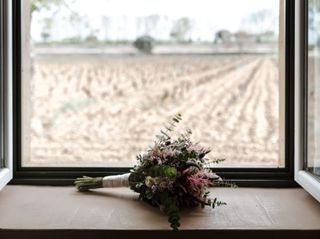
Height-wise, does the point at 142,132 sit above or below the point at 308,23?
below

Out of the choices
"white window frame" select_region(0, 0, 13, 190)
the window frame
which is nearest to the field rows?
the window frame

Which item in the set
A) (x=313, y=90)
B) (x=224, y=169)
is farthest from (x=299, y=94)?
(x=224, y=169)

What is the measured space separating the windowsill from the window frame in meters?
0.07

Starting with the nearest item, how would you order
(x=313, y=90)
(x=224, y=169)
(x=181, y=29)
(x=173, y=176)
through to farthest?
(x=173, y=176) < (x=313, y=90) < (x=224, y=169) < (x=181, y=29)

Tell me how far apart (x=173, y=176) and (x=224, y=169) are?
436 millimetres

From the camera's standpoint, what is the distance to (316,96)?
157 cm

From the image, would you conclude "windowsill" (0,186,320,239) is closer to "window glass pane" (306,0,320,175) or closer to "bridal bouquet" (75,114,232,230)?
"bridal bouquet" (75,114,232,230)

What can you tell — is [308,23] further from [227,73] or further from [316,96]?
[227,73]

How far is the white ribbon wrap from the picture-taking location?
163cm

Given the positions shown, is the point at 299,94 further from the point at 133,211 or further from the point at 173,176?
the point at 133,211

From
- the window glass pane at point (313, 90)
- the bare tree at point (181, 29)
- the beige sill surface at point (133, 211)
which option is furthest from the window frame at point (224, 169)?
the bare tree at point (181, 29)

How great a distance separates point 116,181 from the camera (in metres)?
1.65

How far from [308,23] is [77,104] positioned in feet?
3.13
